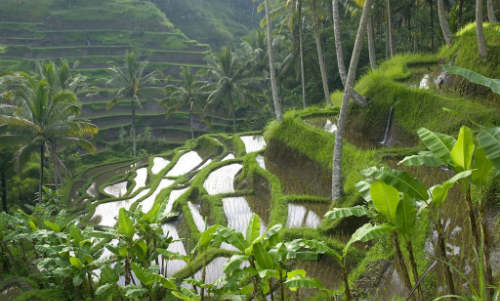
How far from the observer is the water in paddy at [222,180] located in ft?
30.4

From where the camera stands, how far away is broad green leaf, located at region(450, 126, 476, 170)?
251cm

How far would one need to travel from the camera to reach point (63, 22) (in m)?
33.8

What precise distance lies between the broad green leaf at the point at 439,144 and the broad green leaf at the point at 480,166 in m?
0.19

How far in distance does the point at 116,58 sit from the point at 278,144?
2723 centimetres

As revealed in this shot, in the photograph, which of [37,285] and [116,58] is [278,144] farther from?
[116,58]

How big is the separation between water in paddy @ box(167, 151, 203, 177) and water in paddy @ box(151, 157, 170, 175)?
77 centimetres

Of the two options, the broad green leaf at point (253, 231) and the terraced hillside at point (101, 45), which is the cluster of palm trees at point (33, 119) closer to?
the broad green leaf at point (253, 231)

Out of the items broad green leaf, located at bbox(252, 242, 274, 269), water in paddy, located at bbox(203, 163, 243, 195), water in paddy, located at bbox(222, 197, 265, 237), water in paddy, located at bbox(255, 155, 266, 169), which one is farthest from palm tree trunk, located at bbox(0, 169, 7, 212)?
broad green leaf, located at bbox(252, 242, 274, 269)

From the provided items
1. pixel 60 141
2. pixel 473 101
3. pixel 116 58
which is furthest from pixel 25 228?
pixel 116 58

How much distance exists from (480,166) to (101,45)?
35431mm

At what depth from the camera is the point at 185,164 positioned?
1437 centimetres

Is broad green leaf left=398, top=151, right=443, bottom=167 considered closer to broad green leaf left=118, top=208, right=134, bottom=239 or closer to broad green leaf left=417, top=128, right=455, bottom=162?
broad green leaf left=417, top=128, right=455, bottom=162

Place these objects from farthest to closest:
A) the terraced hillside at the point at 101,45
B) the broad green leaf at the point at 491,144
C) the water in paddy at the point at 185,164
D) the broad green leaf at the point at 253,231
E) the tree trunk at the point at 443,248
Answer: the terraced hillside at the point at 101,45, the water in paddy at the point at 185,164, the broad green leaf at the point at 253,231, the tree trunk at the point at 443,248, the broad green leaf at the point at 491,144

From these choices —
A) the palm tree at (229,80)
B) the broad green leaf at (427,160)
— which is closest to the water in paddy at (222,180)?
the broad green leaf at (427,160)
